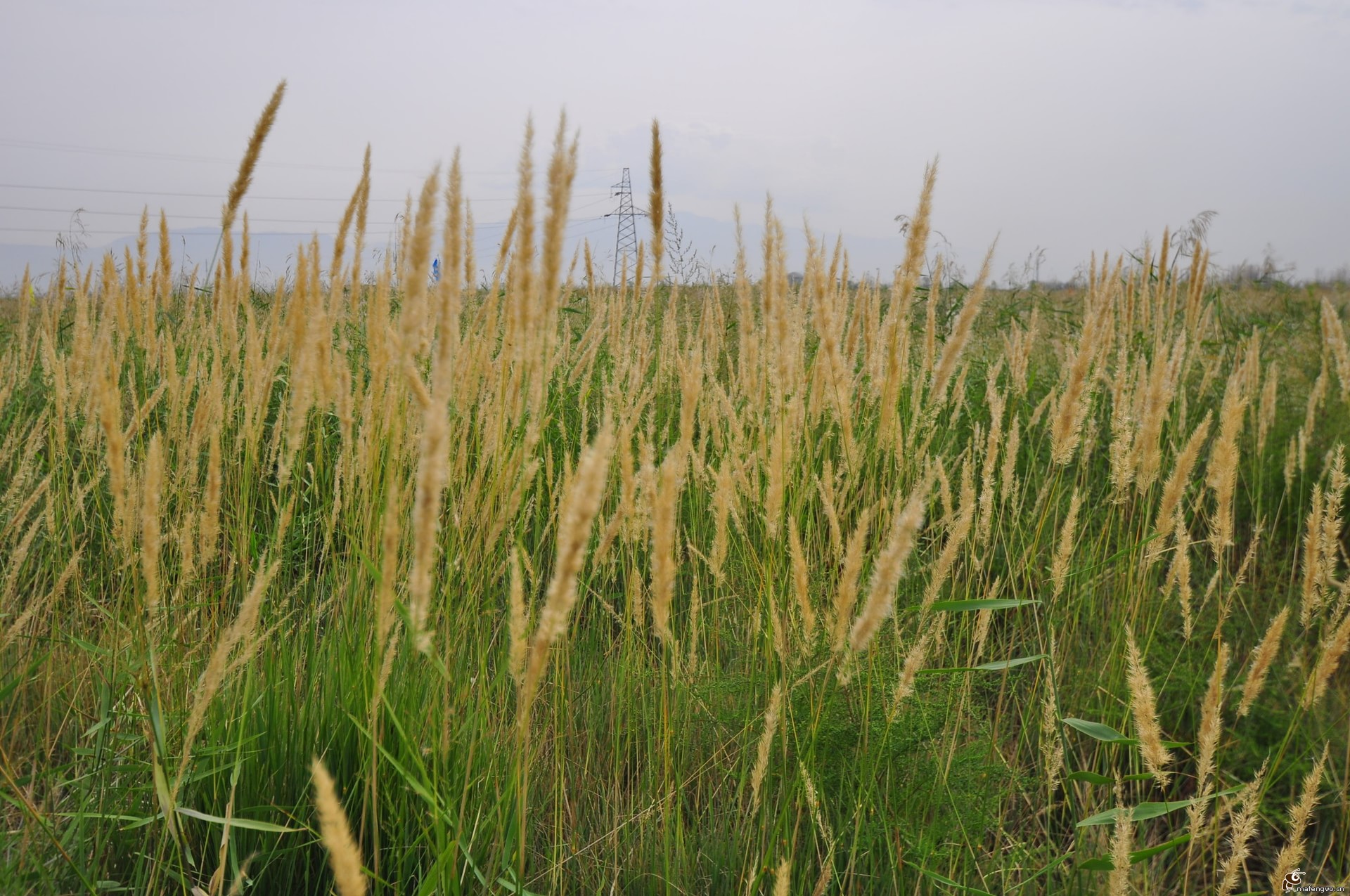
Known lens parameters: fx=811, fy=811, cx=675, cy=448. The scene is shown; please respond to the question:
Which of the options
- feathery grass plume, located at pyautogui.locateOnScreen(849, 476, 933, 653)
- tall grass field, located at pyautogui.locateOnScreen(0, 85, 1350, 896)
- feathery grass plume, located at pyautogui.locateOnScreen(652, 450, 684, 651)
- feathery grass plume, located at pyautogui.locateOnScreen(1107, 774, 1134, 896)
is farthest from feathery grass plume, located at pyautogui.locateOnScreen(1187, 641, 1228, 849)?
feathery grass plume, located at pyautogui.locateOnScreen(652, 450, 684, 651)

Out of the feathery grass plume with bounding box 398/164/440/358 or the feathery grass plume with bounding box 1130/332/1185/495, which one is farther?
the feathery grass plume with bounding box 1130/332/1185/495

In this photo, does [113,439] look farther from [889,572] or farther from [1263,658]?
[1263,658]

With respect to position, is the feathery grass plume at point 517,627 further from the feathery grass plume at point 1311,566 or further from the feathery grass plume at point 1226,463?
the feathery grass plume at point 1311,566

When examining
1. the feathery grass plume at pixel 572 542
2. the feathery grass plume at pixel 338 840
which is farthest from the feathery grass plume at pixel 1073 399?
the feathery grass plume at pixel 338 840

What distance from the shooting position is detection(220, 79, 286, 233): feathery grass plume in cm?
150

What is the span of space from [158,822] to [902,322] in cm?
176

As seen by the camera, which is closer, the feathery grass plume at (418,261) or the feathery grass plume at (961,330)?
the feathery grass plume at (418,261)

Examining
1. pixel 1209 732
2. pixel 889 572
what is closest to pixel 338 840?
pixel 889 572

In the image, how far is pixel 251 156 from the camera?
4.93ft

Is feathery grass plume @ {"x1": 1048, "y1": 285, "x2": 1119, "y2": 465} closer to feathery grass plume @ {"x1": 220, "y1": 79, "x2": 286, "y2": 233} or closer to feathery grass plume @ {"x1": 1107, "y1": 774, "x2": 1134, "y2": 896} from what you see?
feathery grass plume @ {"x1": 1107, "y1": 774, "x2": 1134, "y2": 896}

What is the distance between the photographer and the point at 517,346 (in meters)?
1.03

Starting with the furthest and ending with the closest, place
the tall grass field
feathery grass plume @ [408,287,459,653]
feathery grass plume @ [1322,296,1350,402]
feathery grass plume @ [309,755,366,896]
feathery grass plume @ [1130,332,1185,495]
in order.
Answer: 1. feathery grass plume @ [1322,296,1350,402]
2. feathery grass plume @ [1130,332,1185,495]
3. the tall grass field
4. feathery grass plume @ [408,287,459,653]
5. feathery grass plume @ [309,755,366,896]

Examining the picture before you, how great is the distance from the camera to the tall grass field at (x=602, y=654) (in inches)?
42.7

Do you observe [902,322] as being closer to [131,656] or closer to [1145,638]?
[1145,638]
